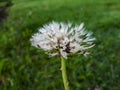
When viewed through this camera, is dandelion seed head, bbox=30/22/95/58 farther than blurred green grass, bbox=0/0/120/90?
No

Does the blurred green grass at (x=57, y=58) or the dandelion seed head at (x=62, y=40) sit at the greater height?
the blurred green grass at (x=57, y=58)

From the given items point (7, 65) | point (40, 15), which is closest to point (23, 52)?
point (7, 65)

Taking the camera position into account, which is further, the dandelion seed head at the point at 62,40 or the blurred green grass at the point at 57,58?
the blurred green grass at the point at 57,58

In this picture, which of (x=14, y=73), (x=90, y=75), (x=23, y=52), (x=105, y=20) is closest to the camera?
(x=90, y=75)

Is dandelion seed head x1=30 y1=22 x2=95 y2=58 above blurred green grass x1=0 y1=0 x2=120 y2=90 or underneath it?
underneath

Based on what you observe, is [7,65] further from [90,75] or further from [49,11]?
[49,11]
